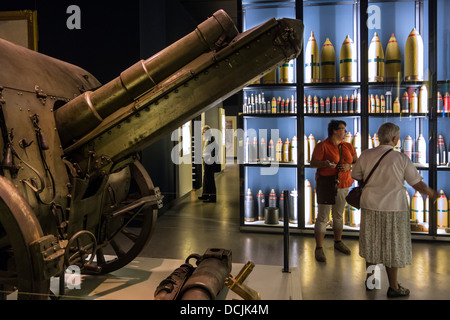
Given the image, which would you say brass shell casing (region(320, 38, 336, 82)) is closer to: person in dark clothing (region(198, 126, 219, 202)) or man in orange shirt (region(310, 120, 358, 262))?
man in orange shirt (region(310, 120, 358, 262))

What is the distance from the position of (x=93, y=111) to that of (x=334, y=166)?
2.82 meters

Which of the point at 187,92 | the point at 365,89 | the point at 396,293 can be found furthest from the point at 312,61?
the point at 187,92

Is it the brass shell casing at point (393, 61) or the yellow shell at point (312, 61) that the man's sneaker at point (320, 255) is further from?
the brass shell casing at point (393, 61)

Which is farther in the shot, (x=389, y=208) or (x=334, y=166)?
(x=334, y=166)

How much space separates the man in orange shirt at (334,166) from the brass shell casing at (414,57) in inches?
55.3

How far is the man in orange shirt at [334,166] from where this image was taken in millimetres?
4387

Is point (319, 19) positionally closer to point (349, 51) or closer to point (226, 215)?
point (349, 51)

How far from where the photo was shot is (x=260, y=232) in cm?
553

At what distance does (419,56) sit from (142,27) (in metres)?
3.84

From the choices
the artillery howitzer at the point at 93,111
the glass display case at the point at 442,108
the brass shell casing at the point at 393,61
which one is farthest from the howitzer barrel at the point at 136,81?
the glass display case at the point at 442,108

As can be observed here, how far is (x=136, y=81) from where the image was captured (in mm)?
2439

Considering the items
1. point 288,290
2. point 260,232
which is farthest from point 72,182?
point 260,232

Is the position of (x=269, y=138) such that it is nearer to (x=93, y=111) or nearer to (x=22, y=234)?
(x=93, y=111)

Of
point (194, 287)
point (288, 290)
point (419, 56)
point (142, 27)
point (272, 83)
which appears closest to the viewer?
point (194, 287)
